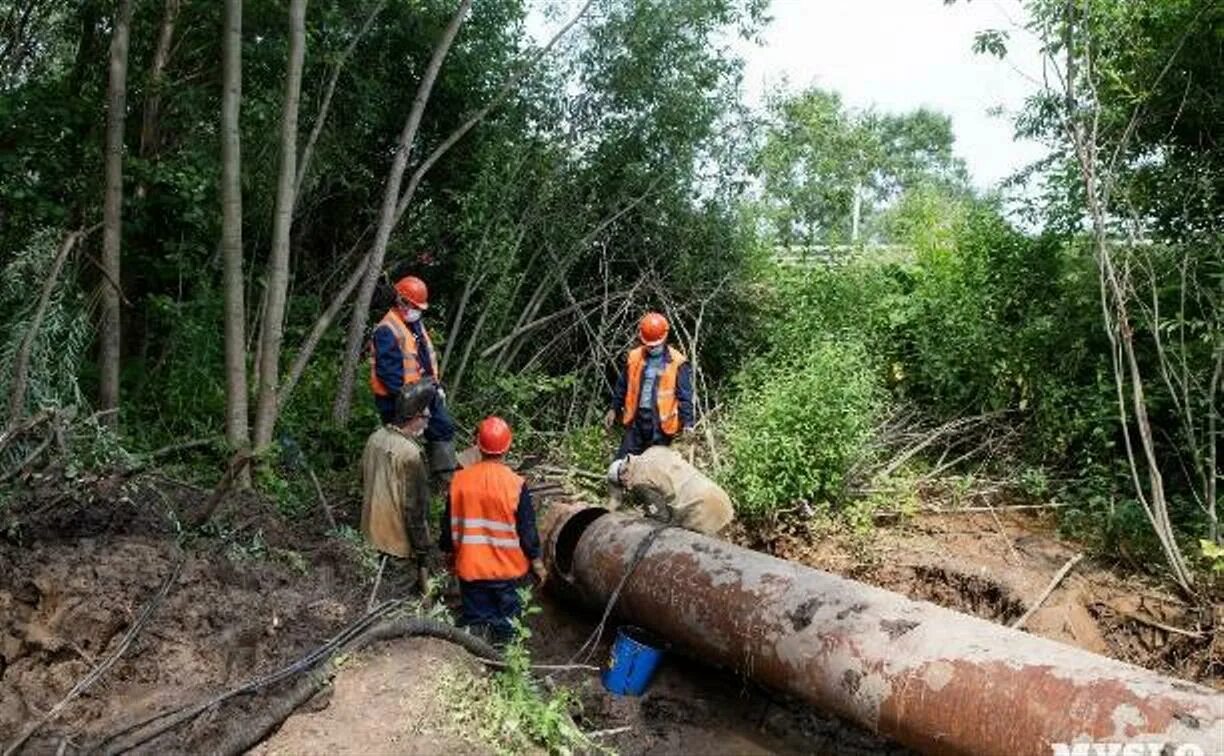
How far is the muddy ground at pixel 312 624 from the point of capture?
12.3ft

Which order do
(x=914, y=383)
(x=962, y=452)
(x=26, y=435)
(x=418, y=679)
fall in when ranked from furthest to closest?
(x=914, y=383)
(x=962, y=452)
(x=26, y=435)
(x=418, y=679)

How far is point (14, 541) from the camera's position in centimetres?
435

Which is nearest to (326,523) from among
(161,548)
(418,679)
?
(161,548)

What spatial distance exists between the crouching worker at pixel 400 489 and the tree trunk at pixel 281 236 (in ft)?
3.12

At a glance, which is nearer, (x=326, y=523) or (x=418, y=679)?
(x=418, y=679)

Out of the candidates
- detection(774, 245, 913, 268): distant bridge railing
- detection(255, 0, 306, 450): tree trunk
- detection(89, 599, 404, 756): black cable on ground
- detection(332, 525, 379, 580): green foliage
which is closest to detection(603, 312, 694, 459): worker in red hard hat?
detection(332, 525, 379, 580): green foliage

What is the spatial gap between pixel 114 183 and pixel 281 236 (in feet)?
5.04

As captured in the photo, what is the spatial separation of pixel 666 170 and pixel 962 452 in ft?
12.9

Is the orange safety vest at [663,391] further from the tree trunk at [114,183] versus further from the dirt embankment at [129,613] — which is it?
the tree trunk at [114,183]

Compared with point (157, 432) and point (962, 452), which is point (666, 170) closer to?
point (962, 452)

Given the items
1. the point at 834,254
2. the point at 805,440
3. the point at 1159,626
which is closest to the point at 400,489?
the point at 805,440

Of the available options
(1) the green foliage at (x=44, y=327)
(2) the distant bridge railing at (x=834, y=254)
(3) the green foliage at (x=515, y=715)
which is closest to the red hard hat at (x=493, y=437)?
(3) the green foliage at (x=515, y=715)

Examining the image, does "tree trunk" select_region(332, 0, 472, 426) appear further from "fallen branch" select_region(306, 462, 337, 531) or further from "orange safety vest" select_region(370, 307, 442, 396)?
"orange safety vest" select_region(370, 307, 442, 396)

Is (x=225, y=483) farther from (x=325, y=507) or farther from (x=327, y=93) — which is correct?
(x=327, y=93)
